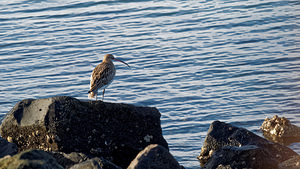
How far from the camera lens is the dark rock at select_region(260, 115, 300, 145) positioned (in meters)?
9.84

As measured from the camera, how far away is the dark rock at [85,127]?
7672 mm

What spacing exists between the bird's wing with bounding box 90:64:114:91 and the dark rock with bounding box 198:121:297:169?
2292 mm

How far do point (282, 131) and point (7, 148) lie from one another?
521cm

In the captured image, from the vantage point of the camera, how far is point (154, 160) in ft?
21.8

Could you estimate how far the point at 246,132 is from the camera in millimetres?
8625

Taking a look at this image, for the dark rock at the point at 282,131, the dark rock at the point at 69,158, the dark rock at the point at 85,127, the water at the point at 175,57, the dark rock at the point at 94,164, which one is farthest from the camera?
the water at the point at 175,57

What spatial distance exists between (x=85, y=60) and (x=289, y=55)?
637 cm

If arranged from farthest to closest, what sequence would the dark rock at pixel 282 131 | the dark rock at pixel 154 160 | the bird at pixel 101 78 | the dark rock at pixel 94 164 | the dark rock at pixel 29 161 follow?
the dark rock at pixel 282 131
the bird at pixel 101 78
the dark rock at pixel 154 160
the dark rock at pixel 94 164
the dark rock at pixel 29 161

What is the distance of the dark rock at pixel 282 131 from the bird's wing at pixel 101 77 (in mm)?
3284

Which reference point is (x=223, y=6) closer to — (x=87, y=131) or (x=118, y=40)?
(x=118, y=40)

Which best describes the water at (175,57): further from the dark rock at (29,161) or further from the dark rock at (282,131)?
the dark rock at (29,161)

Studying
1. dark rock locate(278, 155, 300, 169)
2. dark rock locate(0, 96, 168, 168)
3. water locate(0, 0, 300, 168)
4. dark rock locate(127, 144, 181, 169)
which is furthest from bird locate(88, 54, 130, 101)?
dark rock locate(278, 155, 300, 169)

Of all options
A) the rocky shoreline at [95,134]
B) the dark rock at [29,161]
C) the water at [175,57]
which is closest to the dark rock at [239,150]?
the rocky shoreline at [95,134]

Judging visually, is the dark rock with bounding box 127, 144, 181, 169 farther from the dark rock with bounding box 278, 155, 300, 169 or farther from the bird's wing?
the bird's wing
